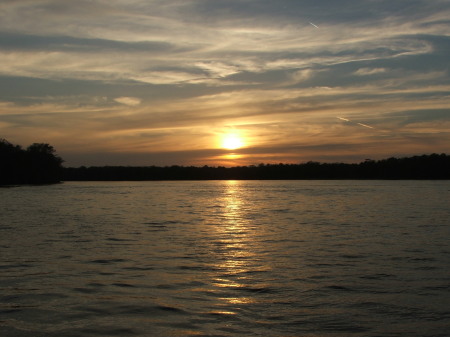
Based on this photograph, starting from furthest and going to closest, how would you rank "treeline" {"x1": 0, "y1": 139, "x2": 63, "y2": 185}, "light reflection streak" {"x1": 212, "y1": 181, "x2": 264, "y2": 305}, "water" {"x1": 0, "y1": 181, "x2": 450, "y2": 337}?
"treeline" {"x1": 0, "y1": 139, "x2": 63, "y2": 185}
"light reflection streak" {"x1": 212, "y1": 181, "x2": 264, "y2": 305}
"water" {"x1": 0, "y1": 181, "x2": 450, "y2": 337}

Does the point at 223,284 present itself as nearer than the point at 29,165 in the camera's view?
Yes

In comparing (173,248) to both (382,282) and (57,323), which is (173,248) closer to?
(382,282)

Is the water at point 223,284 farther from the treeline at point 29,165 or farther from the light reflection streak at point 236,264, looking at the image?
the treeline at point 29,165

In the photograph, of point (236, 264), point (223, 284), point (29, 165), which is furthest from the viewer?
→ point (29, 165)

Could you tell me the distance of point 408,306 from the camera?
12812mm

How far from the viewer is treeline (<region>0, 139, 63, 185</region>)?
143m

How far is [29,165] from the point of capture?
162 m

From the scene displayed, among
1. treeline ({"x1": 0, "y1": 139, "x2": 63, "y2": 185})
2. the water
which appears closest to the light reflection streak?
the water

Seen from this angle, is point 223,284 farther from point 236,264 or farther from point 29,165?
point 29,165

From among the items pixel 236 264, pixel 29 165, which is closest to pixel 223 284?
pixel 236 264

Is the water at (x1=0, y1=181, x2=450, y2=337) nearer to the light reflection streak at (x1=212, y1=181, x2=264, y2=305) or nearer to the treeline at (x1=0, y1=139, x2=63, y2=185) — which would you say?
the light reflection streak at (x1=212, y1=181, x2=264, y2=305)

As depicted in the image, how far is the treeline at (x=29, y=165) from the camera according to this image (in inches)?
5615

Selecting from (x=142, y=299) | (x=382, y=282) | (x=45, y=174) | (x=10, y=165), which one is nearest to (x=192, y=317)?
(x=142, y=299)

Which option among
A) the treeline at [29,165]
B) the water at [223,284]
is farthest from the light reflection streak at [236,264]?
the treeline at [29,165]
